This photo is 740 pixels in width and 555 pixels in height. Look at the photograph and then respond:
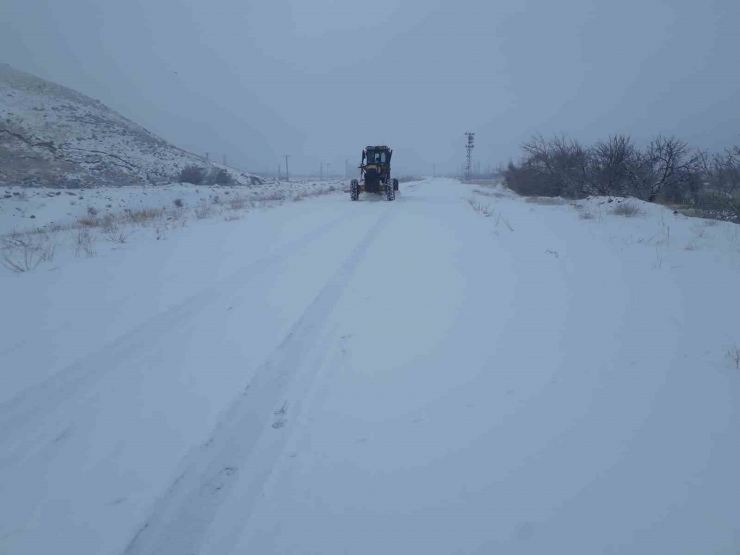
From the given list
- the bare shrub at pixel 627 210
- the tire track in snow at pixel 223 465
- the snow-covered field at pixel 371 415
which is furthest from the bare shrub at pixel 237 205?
the bare shrub at pixel 627 210

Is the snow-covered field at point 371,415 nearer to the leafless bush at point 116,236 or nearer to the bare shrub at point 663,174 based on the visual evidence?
the leafless bush at point 116,236

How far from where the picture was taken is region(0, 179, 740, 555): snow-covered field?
1877 millimetres

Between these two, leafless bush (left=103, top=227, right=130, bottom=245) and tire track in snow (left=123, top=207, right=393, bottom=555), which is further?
leafless bush (left=103, top=227, right=130, bottom=245)

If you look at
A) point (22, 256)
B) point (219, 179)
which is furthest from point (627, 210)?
point (219, 179)

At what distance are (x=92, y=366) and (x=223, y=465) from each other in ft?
6.40

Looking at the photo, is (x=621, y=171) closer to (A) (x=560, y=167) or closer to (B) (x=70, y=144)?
(A) (x=560, y=167)

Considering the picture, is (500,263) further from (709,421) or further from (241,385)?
(241,385)

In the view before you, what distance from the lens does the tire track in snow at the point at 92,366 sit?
2.67 m

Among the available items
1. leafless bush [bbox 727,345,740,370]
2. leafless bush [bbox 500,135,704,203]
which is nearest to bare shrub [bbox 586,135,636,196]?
leafless bush [bbox 500,135,704,203]

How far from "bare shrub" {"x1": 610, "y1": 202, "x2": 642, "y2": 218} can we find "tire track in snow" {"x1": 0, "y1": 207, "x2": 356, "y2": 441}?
1281cm

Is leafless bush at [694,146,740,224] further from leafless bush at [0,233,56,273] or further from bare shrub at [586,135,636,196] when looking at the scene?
leafless bush at [0,233,56,273]

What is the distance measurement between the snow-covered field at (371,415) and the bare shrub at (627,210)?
757 centimetres

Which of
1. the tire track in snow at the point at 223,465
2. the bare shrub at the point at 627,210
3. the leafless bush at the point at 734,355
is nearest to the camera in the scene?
the tire track in snow at the point at 223,465

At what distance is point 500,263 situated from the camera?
6.81 metres
